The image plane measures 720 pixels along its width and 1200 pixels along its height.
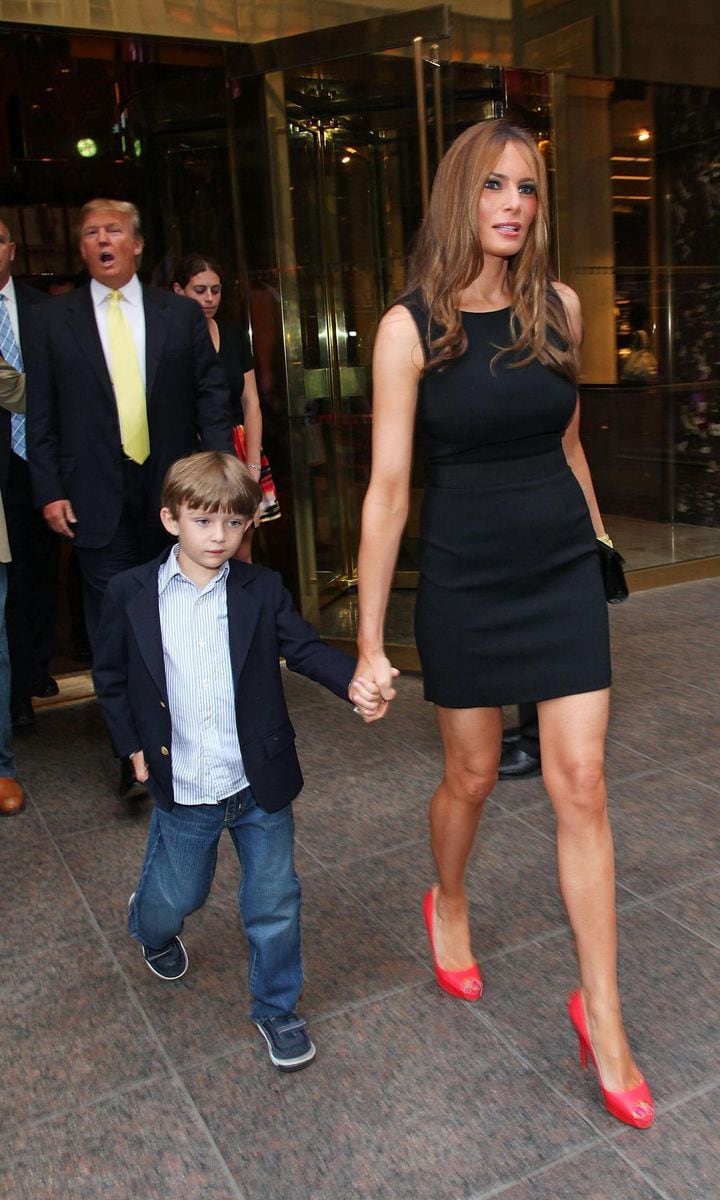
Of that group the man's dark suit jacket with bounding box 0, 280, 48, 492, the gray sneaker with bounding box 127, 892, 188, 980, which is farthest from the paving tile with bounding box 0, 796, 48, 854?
the man's dark suit jacket with bounding box 0, 280, 48, 492

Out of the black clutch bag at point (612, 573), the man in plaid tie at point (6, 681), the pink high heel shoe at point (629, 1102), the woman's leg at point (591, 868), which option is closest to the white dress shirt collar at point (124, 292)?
the man in plaid tie at point (6, 681)

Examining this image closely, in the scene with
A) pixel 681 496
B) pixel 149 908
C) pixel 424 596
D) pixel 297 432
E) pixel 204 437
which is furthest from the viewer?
pixel 681 496

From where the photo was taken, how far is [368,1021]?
270 cm

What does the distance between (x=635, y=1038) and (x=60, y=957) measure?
1.48 metres

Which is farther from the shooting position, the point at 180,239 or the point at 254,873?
the point at 180,239

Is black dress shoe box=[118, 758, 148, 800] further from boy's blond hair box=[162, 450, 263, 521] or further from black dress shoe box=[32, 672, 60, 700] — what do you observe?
boy's blond hair box=[162, 450, 263, 521]

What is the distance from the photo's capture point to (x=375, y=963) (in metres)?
2.94

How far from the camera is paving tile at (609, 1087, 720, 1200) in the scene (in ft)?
7.00

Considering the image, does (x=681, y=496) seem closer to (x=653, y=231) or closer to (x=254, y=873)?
(x=653, y=231)

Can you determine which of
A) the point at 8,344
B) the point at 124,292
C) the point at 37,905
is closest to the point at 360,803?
the point at 37,905

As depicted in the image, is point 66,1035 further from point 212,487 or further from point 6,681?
point 6,681

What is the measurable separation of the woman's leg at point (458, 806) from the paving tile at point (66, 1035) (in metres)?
0.73

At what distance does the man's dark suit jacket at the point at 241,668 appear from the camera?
8.08 feet

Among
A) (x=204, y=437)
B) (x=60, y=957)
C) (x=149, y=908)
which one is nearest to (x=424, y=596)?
(x=149, y=908)
